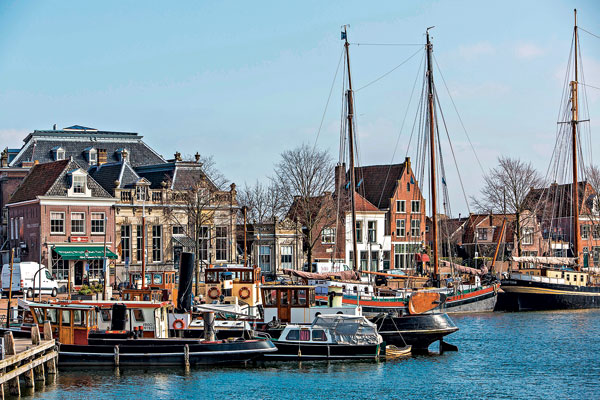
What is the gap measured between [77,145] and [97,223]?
1547 centimetres

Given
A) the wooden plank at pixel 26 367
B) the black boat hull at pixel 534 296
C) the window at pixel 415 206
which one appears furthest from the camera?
the window at pixel 415 206

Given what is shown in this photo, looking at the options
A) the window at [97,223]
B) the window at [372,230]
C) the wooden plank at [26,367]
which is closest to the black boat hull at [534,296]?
the window at [372,230]

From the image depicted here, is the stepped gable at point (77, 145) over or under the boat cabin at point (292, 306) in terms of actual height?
over

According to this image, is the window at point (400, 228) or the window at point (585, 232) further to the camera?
the window at point (585, 232)

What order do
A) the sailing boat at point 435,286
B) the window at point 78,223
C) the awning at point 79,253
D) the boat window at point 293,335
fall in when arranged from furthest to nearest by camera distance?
the window at point 78,223 < the awning at point 79,253 < the sailing boat at point 435,286 < the boat window at point 293,335

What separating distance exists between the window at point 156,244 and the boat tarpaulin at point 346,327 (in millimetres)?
37664

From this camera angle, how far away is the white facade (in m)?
98.8

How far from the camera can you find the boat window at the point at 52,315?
47.3 m

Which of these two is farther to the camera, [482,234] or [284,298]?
[482,234]

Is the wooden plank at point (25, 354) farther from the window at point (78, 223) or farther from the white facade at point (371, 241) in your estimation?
the white facade at point (371, 241)

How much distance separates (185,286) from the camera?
52.5 meters

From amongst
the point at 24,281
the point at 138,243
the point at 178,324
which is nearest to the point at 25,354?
the point at 178,324

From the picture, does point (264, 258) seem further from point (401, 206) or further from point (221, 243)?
point (401, 206)

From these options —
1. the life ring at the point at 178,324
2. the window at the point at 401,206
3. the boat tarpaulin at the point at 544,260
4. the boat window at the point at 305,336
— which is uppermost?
the window at the point at 401,206
